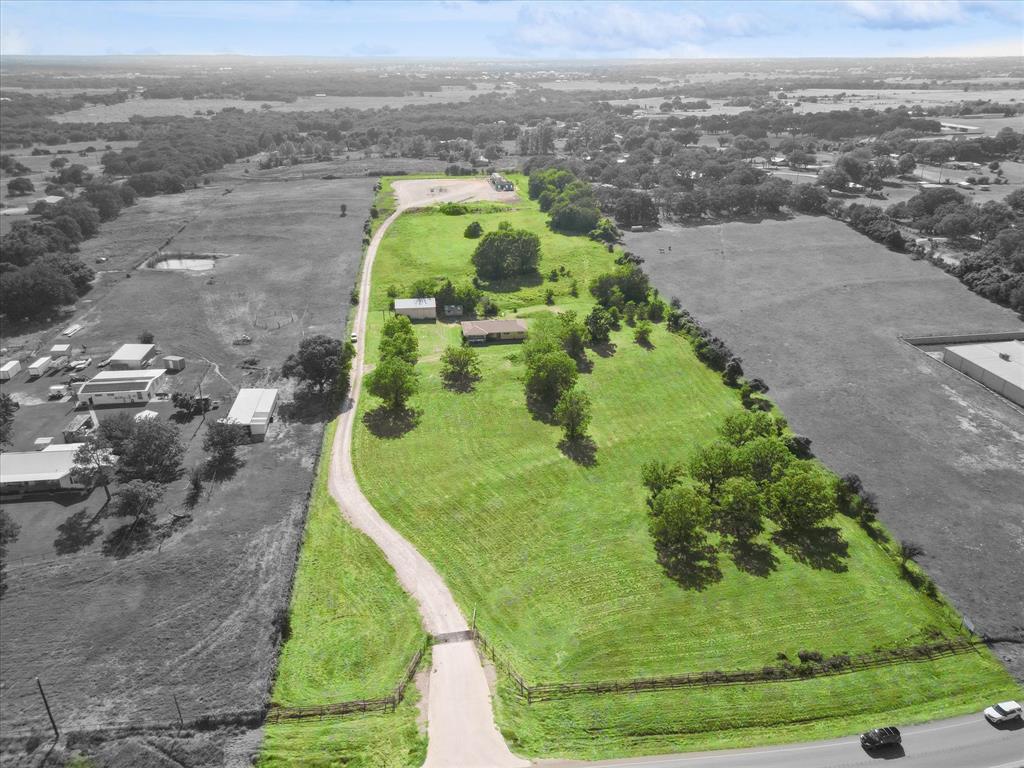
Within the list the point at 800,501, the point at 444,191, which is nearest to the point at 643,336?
the point at 800,501

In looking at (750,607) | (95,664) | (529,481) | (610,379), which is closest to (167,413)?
(95,664)

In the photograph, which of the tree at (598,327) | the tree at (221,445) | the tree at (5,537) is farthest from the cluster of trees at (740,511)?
the tree at (5,537)

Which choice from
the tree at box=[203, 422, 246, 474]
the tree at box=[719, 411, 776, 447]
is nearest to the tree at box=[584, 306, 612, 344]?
the tree at box=[719, 411, 776, 447]

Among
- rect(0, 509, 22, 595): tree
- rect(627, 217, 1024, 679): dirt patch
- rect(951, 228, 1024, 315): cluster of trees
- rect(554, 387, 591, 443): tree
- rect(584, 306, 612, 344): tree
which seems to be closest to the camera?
rect(0, 509, 22, 595): tree

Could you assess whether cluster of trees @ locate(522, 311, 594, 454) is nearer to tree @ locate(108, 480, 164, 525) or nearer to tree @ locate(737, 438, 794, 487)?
tree @ locate(737, 438, 794, 487)

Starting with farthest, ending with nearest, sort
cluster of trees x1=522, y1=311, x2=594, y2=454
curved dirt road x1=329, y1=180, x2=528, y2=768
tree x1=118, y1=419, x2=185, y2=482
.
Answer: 1. cluster of trees x1=522, y1=311, x2=594, y2=454
2. tree x1=118, y1=419, x2=185, y2=482
3. curved dirt road x1=329, y1=180, x2=528, y2=768

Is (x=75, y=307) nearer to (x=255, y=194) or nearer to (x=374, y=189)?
(x=255, y=194)

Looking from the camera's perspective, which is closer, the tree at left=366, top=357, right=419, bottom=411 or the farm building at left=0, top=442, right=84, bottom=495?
the farm building at left=0, top=442, right=84, bottom=495

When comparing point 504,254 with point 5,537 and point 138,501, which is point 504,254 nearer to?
point 138,501
